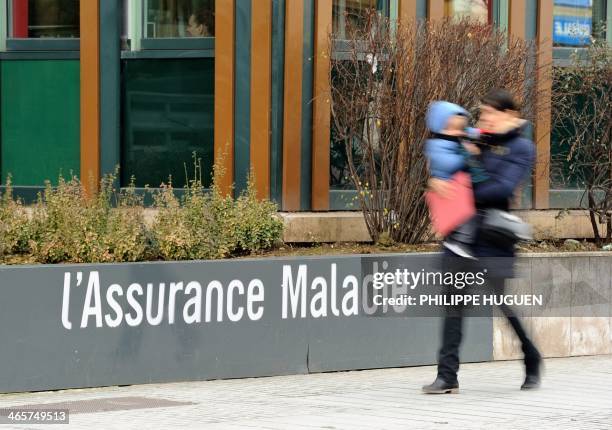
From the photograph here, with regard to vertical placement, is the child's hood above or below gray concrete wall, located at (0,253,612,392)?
above

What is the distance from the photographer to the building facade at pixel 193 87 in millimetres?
13070

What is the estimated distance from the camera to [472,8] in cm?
1471

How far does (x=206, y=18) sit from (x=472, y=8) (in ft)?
12.2

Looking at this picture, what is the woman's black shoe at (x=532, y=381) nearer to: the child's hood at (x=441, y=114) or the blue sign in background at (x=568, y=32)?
the child's hood at (x=441, y=114)

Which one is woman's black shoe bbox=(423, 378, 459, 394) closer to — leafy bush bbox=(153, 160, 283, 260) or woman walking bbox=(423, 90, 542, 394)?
woman walking bbox=(423, 90, 542, 394)

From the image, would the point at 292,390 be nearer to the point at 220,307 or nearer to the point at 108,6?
the point at 220,307

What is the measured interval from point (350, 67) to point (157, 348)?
4751mm

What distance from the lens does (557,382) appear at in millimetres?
8508

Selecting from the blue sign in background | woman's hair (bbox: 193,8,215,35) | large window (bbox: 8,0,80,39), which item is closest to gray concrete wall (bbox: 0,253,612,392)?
woman's hair (bbox: 193,8,215,35)

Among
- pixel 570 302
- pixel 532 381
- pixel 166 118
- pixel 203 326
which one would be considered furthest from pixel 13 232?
pixel 570 302

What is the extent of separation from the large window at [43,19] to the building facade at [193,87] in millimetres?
17

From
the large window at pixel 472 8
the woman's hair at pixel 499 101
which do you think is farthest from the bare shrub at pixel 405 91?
the woman's hair at pixel 499 101

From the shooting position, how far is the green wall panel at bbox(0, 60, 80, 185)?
1407 cm

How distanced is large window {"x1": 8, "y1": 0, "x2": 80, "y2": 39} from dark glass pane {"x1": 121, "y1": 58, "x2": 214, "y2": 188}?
99cm
